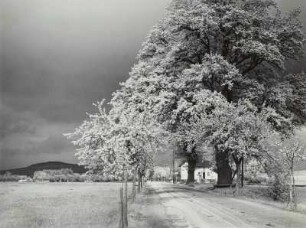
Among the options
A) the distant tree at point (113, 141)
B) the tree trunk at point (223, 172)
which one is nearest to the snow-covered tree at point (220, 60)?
the tree trunk at point (223, 172)

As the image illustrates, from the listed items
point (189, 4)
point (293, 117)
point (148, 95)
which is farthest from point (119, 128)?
point (293, 117)

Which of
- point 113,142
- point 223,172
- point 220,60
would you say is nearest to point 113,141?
point 113,142

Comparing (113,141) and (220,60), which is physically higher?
(220,60)

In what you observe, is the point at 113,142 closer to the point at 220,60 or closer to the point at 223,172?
the point at 220,60

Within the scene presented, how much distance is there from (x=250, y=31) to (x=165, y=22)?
27.3 ft

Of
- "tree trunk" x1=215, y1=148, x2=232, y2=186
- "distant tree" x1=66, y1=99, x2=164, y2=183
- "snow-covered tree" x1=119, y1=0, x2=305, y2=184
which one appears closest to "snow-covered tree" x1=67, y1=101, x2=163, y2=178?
"distant tree" x1=66, y1=99, x2=164, y2=183

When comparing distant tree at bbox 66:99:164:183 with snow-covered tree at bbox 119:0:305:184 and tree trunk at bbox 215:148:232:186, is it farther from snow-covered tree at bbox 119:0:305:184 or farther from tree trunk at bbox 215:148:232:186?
tree trunk at bbox 215:148:232:186

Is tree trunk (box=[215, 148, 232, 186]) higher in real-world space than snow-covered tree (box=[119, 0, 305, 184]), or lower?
lower

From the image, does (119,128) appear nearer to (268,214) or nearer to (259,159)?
(268,214)

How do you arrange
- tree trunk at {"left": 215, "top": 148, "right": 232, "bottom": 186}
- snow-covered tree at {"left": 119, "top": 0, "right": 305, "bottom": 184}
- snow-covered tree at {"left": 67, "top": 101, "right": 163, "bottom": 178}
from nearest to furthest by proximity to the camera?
snow-covered tree at {"left": 67, "top": 101, "right": 163, "bottom": 178} < snow-covered tree at {"left": 119, "top": 0, "right": 305, "bottom": 184} < tree trunk at {"left": 215, "top": 148, "right": 232, "bottom": 186}

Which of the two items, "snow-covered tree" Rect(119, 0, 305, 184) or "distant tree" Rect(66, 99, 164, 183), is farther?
"snow-covered tree" Rect(119, 0, 305, 184)

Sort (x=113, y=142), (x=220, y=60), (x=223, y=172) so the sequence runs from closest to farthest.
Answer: (x=113, y=142) < (x=220, y=60) < (x=223, y=172)

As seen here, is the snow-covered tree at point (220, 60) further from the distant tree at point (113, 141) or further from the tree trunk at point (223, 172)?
the distant tree at point (113, 141)

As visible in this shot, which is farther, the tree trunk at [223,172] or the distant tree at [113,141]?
the tree trunk at [223,172]
